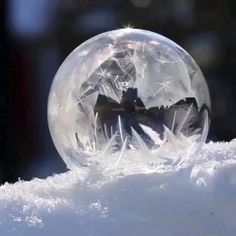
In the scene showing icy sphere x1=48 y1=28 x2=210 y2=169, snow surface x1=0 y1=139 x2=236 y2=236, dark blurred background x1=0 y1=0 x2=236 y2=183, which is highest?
icy sphere x1=48 y1=28 x2=210 y2=169

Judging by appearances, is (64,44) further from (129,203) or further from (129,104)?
(129,203)

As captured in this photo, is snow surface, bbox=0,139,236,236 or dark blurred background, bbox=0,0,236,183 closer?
snow surface, bbox=0,139,236,236

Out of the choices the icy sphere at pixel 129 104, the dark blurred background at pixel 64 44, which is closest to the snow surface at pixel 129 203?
the icy sphere at pixel 129 104

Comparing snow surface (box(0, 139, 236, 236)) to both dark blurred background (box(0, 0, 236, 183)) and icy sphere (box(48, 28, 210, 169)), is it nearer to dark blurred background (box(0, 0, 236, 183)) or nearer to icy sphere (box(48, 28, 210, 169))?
icy sphere (box(48, 28, 210, 169))

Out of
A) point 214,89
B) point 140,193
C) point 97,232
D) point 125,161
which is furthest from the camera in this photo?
point 214,89

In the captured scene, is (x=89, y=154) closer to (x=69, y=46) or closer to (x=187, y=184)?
(x=187, y=184)

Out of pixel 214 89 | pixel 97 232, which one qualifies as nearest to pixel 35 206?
pixel 97 232

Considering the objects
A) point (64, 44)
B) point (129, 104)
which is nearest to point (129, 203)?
point (129, 104)

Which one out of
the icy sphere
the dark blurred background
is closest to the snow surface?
the icy sphere
